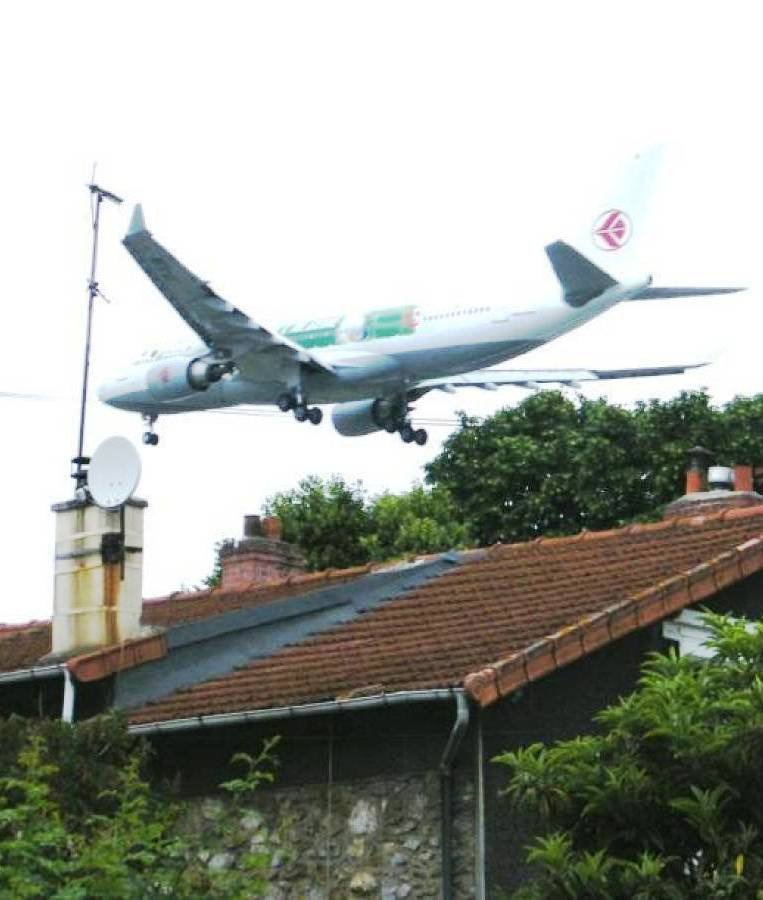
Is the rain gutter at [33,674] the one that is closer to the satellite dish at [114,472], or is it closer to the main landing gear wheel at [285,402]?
the satellite dish at [114,472]

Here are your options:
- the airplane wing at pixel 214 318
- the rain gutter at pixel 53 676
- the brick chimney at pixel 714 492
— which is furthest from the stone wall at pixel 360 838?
the airplane wing at pixel 214 318

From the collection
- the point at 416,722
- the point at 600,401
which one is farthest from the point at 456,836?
the point at 600,401

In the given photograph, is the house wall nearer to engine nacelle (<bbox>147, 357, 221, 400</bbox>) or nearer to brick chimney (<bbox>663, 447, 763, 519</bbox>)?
brick chimney (<bbox>663, 447, 763, 519</bbox>)

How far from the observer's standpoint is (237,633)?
61.2 ft

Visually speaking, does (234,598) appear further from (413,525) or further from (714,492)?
(413,525)

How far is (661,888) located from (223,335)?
27705 millimetres

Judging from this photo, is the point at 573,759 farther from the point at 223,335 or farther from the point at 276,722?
the point at 223,335

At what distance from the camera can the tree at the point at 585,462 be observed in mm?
53656

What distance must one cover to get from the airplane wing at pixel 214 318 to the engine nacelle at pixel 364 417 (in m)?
1.45

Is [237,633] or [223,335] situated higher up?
[223,335]

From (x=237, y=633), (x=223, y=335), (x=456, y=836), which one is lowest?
(x=456, y=836)

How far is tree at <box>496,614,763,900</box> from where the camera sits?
1201 centimetres

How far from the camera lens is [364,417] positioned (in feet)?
132

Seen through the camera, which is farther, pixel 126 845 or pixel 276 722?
pixel 276 722
